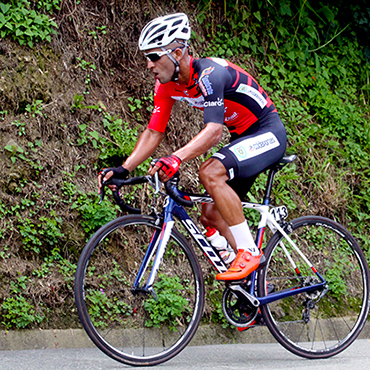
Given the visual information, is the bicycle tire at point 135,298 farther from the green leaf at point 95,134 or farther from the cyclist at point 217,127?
the green leaf at point 95,134

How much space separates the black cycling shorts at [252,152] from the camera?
417 cm

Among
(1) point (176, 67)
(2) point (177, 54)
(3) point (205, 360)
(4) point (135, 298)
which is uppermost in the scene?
(2) point (177, 54)

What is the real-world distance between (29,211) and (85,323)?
6.64 ft

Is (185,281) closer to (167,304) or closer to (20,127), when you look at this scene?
(167,304)

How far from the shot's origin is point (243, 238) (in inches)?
167

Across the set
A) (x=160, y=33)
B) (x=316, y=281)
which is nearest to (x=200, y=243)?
(x=316, y=281)

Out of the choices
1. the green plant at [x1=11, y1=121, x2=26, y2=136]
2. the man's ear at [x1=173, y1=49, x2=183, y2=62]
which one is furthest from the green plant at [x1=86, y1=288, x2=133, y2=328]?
the green plant at [x1=11, y1=121, x2=26, y2=136]

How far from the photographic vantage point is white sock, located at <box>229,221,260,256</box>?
4.22m

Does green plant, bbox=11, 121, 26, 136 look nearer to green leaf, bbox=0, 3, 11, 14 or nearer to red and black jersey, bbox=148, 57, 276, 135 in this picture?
green leaf, bbox=0, 3, 11, 14

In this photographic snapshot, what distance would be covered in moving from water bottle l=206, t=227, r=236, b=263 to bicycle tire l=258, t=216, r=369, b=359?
0.29 meters

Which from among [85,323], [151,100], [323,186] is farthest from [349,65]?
[85,323]

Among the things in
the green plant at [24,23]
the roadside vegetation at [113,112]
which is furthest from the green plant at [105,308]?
the green plant at [24,23]

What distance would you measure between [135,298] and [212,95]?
5.49ft

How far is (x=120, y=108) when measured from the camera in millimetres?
6680
